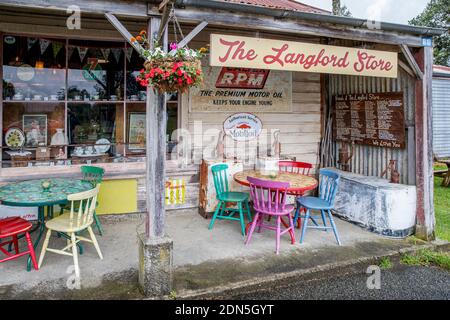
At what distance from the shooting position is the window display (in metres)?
5.00

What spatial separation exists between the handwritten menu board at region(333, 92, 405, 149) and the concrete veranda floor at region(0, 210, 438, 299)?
147 centimetres

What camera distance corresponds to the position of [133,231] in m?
5.01

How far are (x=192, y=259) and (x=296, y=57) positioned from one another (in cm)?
258

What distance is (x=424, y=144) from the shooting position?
16.0 feet

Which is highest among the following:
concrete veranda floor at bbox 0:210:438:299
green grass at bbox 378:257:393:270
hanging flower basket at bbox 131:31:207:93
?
hanging flower basket at bbox 131:31:207:93

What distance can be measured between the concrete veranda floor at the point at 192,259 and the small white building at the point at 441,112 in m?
5.99

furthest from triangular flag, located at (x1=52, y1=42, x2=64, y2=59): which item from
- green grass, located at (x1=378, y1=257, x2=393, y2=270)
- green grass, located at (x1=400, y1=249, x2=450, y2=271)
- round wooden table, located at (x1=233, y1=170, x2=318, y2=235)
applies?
green grass, located at (x1=400, y1=249, x2=450, y2=271)

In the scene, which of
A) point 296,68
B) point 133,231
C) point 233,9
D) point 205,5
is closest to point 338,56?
point 296,68

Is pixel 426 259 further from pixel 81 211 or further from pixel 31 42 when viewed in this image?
pixel 31 42

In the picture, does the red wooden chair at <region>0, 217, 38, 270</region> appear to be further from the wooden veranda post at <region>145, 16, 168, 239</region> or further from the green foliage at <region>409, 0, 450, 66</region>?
the green foliage at <region>409, 0, 450, 66</region>

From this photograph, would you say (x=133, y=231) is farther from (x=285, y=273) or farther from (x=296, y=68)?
(x=296, y=68)

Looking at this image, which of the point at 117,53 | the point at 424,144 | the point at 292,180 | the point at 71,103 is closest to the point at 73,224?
the point at 71,103

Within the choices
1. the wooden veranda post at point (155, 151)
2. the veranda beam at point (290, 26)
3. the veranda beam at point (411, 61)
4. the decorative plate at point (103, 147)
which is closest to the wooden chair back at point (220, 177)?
the decorative plate at point (103, 147)

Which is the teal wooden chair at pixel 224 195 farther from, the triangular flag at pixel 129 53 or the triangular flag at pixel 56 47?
the triangular flag at pixel 56 47
